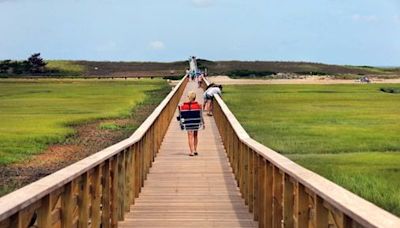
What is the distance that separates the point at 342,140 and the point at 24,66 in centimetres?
11887

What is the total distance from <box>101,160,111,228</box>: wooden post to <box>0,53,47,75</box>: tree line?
12813 cm

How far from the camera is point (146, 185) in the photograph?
13531mm

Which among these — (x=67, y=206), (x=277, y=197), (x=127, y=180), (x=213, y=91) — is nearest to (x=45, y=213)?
(x=67, y=206)

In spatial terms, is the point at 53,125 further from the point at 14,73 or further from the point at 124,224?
the point at 14,73

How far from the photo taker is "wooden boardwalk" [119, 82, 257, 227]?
10.2 metres

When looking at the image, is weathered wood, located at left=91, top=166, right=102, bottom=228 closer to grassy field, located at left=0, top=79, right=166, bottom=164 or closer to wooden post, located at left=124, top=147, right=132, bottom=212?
wooden post, located at left=124, top=147, right=132, bottom=212

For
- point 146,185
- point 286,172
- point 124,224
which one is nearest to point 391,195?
point 146,185

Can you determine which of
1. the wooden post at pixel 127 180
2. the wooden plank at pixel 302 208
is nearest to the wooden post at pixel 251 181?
the wooden post at pixel 127 180

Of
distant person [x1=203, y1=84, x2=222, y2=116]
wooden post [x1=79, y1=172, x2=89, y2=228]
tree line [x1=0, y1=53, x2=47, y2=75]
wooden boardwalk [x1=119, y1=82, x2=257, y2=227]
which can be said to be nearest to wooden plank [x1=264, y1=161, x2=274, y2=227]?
wooden boardwalk [x1=119, y1=82, x2=257, y2=227]

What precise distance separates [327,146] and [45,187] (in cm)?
1793

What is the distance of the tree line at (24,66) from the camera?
13625cm

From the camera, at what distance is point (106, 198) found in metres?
8.87

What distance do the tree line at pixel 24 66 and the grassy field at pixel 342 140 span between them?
98921mm

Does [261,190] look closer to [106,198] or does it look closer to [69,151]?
[106,198]
